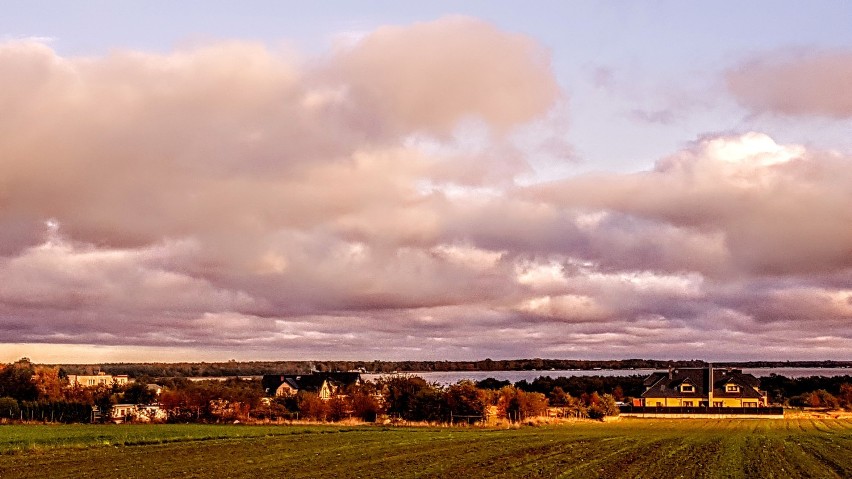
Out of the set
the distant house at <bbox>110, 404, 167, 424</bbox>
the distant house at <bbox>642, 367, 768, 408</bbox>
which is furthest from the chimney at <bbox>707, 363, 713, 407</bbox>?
the distant house at <bbox>110, 404, 167, 424</bbox>

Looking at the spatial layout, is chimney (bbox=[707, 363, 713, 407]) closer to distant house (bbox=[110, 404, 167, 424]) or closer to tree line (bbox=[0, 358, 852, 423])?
tree line (bbox=[0, 358, 852, 423])

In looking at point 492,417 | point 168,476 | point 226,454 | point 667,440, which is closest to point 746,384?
point 492,417

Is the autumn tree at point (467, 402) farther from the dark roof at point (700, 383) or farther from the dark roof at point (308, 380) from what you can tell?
the dark roof at point (308, 380)

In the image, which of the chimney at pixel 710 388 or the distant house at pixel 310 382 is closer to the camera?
the chimney at pixel 710 388

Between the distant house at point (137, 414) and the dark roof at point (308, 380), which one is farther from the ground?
the dark roof at point (308, 380)

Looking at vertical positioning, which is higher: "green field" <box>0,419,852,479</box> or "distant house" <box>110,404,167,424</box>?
"green field" <box>0,419,852,479</box>

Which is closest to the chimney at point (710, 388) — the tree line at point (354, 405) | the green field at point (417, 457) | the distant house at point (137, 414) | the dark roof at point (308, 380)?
the tree line at point (354, 405)

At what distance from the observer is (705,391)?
144 meters

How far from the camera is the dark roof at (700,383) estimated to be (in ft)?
469

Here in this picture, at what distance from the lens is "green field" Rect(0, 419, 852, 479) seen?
126 feet

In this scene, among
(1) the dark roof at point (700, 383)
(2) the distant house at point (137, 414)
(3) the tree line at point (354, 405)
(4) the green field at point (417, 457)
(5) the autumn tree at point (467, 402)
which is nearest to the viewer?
(4) the green field at point (417, 457)

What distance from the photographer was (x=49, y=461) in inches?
1768

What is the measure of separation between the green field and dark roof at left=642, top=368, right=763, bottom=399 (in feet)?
256

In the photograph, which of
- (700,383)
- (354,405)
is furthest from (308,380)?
(700,383)
